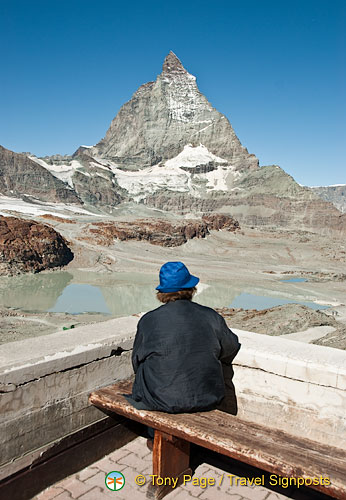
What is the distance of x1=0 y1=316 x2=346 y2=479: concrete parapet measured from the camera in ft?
7.78

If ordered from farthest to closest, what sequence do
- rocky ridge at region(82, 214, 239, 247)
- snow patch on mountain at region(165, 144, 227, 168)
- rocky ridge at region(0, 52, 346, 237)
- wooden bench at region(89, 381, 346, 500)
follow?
snow patch on mountain at region(165, 144, 227, 168)
rocky ridge at region(0, 52, 346, 237)
rocky ridge at region(82, 214, 239, 247)
wooden bench at region(89, 381, 346, 500)

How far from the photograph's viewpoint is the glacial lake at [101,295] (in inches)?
848

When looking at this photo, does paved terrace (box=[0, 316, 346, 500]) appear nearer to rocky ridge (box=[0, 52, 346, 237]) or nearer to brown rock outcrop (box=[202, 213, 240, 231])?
brown rock outcrop (box=[202, 213, 240, 231])

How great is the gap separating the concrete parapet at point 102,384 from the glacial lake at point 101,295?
16.8 m

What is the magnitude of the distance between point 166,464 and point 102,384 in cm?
70

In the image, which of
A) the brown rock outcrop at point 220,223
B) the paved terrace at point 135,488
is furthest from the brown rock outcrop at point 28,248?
the paved terrace at point 135,488

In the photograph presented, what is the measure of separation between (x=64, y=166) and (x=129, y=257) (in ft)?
256

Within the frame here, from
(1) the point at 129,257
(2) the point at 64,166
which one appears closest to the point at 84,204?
(2) the point at 64,166

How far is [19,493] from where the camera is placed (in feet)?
7.66

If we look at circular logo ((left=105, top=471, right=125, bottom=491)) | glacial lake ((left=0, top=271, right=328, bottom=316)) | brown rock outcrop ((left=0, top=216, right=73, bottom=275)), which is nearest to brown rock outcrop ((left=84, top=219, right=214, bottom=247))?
brown rock outcrop ((left=0, top=216, right=73, bottom=275))

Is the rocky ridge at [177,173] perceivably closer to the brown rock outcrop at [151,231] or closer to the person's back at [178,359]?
the brown rock outcrop at [151,231]

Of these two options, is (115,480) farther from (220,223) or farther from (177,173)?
(177,173)

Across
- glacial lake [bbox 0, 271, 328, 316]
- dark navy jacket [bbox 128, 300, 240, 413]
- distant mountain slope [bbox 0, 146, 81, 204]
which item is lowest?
glacial lake [bbox 0, 271, 328, 316]

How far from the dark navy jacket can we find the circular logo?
21.1 inches
